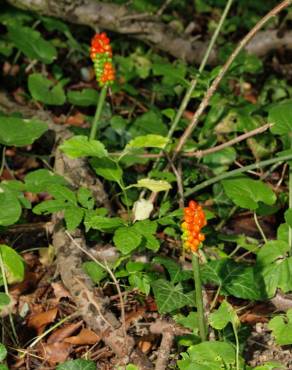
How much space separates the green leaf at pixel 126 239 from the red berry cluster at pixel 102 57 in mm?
618

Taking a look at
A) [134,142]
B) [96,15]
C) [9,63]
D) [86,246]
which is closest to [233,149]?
[134,142]

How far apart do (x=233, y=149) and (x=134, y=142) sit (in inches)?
25.2

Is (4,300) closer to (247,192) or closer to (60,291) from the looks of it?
(60,291)

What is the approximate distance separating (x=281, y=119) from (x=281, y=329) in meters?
0.85

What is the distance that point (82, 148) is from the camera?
2121 mm

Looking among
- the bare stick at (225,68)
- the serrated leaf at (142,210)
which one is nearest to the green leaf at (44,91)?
the bare stick at (225,68)

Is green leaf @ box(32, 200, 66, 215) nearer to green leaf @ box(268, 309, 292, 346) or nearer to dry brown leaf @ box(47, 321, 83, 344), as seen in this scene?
dry brown leaf @ box(47, 321, 83, 344)

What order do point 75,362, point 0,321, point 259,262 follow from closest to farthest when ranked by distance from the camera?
point 75,362, point 0,321, point 259,262

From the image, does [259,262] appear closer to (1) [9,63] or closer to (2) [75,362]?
(2) [75,362]

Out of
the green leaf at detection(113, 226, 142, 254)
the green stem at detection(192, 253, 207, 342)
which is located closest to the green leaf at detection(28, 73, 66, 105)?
the green leaf at detection(113, 226, 142, 254)

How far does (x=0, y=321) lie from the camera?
6.67 feet

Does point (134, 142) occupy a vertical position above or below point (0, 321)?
above

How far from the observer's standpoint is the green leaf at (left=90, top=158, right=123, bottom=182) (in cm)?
219

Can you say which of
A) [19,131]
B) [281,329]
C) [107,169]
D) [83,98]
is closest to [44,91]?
[83,98]
